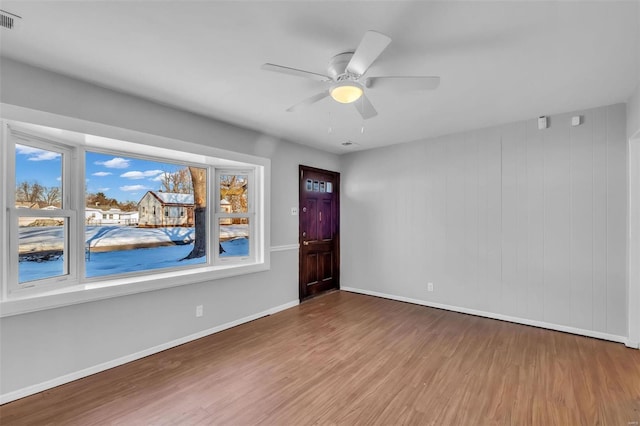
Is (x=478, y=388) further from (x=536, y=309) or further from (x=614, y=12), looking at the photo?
(x=614, y=12)

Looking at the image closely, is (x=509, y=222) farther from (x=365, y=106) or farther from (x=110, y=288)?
(x=110, y=288)

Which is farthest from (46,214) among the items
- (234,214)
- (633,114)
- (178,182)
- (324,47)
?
(633,114)

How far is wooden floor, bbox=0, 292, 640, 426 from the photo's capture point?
200cm

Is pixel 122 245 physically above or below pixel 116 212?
below

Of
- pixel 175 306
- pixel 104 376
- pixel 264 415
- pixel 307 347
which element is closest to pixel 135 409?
pixel 104 376

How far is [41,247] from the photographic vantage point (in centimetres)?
247

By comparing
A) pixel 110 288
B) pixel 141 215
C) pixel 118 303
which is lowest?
pixel 118 303

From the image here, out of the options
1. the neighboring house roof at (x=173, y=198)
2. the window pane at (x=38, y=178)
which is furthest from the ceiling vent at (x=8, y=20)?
the neighboring house roof at (x=173, y=198)

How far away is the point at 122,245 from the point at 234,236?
4.32 ft

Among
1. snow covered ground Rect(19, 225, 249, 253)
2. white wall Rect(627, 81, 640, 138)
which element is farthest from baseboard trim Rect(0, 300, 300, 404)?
white wall Rect(627, 81, 640, 138)

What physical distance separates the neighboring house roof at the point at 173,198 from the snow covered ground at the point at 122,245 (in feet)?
1.12

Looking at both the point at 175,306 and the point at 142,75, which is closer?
the point at 142,75

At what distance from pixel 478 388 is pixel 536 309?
6.23 feet

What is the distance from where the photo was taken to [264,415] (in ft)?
6.58
